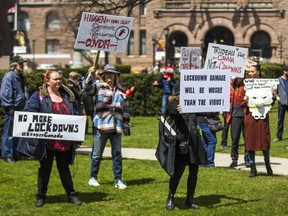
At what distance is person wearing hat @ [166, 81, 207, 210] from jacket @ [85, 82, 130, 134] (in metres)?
1.49

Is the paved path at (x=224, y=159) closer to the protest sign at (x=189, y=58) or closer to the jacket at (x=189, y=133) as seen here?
the jacket at (x=189, y=133)

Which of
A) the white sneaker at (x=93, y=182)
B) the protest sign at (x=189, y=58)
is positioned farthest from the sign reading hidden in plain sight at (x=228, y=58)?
the protest sign at (x=189, y=58)

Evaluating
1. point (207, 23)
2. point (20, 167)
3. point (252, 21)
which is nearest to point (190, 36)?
point (207, 23)

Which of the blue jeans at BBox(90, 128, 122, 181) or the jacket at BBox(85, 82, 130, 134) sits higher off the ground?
the jacket at BBox(85, 82, 130, 134)

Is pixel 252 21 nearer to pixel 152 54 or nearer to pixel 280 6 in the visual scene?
pixel 280 6

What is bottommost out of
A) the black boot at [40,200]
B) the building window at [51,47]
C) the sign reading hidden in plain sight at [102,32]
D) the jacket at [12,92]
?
the black boot at [40,200]

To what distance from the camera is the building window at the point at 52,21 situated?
7456cm

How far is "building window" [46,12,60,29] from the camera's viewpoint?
74562 mm

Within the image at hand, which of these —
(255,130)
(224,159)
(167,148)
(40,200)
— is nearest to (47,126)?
(40,200)

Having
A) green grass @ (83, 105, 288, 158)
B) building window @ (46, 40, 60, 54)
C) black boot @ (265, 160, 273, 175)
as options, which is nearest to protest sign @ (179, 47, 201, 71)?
green grass @ (83, 105, 288, 158)

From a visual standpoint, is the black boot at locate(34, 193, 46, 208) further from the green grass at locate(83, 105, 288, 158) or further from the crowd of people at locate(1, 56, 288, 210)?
the green grass at locate(83, 105, 288, 158)

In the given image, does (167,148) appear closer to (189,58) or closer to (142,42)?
(189,58)

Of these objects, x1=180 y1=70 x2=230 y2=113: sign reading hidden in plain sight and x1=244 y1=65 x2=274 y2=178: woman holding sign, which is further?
x1=244 y1=65 x2=274 y2=178: woman holding sign

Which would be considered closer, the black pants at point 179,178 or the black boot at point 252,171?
the black pants at point 179,178
